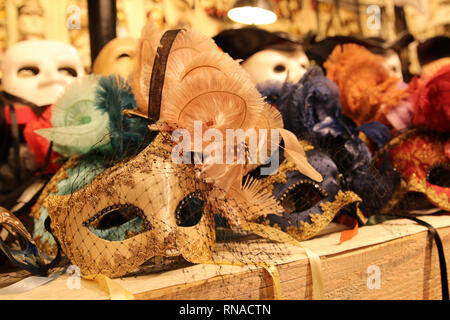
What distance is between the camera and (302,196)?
979mm

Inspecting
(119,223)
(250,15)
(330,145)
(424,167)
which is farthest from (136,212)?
(250,15)

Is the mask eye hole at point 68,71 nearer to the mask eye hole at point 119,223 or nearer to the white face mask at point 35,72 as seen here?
the white face mask at point 35,72

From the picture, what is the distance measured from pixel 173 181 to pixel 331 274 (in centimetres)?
35

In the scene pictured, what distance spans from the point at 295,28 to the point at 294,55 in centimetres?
97

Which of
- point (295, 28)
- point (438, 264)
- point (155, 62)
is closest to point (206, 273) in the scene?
point (155, 62)

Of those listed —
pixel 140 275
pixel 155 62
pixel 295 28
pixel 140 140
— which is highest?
pixel 295 28

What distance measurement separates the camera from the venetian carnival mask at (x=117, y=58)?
45.1 inches

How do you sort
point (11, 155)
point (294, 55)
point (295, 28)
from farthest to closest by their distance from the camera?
point (295, 28)
point (294, 55)
point (11, 155)

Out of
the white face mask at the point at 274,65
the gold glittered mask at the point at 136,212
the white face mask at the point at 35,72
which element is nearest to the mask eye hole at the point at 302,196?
the gold glittered mask at the point at 136,212

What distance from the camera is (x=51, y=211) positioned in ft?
2.26

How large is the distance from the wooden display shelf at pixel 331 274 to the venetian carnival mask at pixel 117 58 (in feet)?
1.99

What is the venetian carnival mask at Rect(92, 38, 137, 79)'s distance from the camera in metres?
1.15

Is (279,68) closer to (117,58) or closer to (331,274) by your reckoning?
(117,58)
